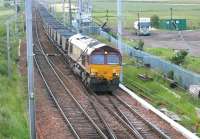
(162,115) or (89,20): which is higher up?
(89,20)

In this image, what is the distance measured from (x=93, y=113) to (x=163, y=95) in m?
6.99

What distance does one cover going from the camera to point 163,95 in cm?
3281

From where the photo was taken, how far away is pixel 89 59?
32.8 metres

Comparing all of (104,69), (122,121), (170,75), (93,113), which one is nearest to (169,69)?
(170,75)

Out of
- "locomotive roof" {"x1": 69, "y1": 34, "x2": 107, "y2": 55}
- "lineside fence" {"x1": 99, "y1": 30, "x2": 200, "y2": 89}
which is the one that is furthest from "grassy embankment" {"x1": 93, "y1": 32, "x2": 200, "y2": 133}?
"locomotive roof" {"x1": 69, "y1": 34, "x2": 107, "y2": 55}

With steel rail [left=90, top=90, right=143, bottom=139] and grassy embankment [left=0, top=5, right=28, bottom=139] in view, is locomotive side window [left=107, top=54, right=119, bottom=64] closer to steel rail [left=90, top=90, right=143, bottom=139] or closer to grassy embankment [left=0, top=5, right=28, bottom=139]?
steel rail [left=90, top=90, right=143, bottom=139]

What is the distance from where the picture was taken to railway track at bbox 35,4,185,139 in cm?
2305

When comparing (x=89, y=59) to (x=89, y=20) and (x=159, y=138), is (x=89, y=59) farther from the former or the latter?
(x=89, y=20)

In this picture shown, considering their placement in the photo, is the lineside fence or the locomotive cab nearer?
the locomotive cab

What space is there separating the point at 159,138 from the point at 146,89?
12407mm

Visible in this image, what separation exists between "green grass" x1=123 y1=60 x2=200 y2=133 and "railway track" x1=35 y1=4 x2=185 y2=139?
6.78 feet

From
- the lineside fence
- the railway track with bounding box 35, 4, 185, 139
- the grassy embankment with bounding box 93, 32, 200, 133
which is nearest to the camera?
the railway track with bounding box 35, 4, 185, 139

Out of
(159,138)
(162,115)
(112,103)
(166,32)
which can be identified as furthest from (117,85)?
(166,32)

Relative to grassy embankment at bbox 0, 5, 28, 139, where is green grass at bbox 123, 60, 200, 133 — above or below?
below
